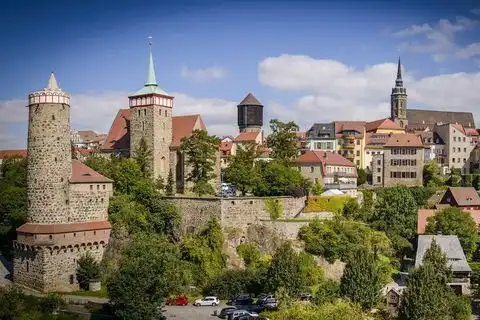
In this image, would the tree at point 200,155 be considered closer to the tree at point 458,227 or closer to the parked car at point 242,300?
the parked car at point 242,300

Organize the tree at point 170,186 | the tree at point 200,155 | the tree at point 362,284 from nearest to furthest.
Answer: the tree at point 362,284 → the tree at point 170,186 → the tree at point 200,155

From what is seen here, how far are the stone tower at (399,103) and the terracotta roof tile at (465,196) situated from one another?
168ft

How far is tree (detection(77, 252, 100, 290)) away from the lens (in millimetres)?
51906

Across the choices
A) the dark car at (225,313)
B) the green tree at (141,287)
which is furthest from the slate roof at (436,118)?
the green tree at (141,287)

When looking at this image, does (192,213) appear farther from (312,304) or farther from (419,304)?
(419,304)

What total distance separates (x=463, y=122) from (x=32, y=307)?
98021mm

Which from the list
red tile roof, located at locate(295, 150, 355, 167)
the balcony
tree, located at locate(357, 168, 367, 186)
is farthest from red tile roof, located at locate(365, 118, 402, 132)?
the balcony

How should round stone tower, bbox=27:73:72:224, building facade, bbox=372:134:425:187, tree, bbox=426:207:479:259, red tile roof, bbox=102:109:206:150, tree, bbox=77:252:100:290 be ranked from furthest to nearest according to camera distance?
building facade, bbox=372:134:425:187 → red tile roof, bbox=102:109:206:150 → tree, bbox=426:207:479:259 → round stone tower, bbox=27:73:72:224 → tree, bbox=77:252:100:290

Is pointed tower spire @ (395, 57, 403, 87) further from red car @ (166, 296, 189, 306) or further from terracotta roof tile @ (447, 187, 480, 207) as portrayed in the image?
red car @ (166, 296, 189, 306)

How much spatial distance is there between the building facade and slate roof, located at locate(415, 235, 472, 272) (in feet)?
100.0

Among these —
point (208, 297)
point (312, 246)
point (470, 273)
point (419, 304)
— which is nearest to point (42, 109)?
point (208, 297)

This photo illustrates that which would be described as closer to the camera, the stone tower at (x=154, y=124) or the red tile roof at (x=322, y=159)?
the stone tower at (x=154, y=124)

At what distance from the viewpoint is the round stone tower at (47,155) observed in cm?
5241

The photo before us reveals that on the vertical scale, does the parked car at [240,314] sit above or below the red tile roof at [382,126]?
below
